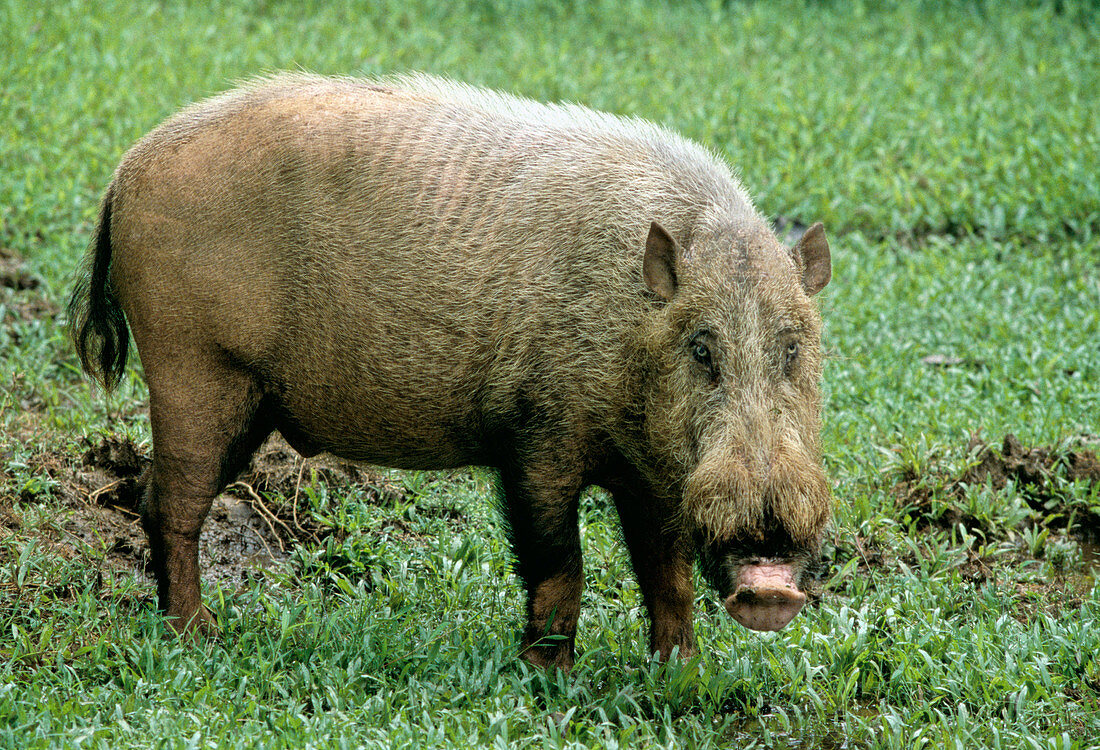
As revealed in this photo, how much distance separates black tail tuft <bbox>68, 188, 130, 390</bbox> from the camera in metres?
4.46

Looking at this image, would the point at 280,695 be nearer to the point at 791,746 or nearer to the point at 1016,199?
the point at 791,746

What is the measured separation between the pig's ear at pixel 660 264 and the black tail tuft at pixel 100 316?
2058 millimetres

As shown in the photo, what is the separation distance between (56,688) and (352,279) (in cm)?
161

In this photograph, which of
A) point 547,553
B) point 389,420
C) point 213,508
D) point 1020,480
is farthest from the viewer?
point 1020,480

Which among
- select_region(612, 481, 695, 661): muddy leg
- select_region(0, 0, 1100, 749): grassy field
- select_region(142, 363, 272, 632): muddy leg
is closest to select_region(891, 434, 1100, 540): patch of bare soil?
select_region(0, 0, 1100, 749): grassy field

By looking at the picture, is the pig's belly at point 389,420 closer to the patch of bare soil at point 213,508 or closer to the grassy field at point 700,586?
the grassy field at point 700,586

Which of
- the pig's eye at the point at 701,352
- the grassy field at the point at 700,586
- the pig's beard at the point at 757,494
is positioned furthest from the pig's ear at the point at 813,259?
the grassy field at the point at 700,586

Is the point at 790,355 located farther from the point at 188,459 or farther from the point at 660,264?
the point at 188,459

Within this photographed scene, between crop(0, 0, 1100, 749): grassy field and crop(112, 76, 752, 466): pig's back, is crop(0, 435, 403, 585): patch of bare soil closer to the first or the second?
crop(0, 0, 1100, 749): grassy field

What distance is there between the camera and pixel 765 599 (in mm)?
3367

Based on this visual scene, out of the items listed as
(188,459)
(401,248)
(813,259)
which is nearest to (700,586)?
(813,259)

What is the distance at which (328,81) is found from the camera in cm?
456

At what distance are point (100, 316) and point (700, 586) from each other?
258cm

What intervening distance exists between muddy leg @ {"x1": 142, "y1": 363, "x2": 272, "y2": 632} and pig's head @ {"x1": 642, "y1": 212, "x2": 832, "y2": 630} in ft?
4.95
